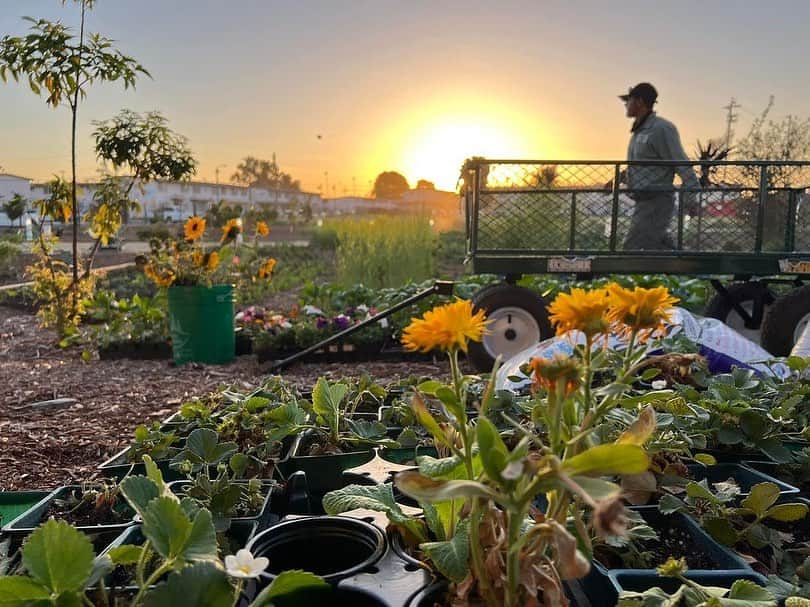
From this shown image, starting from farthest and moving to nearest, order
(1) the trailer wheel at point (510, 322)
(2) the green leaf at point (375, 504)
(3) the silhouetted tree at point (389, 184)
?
(3) the silhouetted tree at point (389, 184) < (1) the trailer wheel at point (510, 322) < (2) the green leaf at point (375, 504)

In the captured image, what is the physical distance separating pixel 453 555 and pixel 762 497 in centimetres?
64

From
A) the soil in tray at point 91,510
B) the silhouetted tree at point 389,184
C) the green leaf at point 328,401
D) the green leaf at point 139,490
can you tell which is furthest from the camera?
the silhouetted tree at point 389,184

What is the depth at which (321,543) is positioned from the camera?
100 centimetres

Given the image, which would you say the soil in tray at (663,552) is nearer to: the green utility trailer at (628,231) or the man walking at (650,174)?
the green utility trailer at (628,231)

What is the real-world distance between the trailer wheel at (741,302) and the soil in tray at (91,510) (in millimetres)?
4156

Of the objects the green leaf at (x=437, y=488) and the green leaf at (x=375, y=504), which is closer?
the green leaf at (x=437, y=488)

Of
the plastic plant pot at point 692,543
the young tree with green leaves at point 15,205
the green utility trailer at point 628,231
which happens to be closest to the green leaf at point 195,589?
the plastic plant pot at point 692,543

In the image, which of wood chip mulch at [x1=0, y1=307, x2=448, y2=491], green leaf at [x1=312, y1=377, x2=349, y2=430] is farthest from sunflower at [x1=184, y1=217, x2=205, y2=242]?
green leaf at [x1=312, y1=377, x2=349, y2=430]

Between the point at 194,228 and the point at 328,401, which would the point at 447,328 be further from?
the point at 194,228

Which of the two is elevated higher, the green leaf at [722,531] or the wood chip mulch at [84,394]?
the green leaf at [722,531]

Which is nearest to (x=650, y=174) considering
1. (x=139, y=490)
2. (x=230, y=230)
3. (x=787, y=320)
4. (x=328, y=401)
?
(x=787, y=320)

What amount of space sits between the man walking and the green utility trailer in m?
0.01

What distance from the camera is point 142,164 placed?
5840 millimetres

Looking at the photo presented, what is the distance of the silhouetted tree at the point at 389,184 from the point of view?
72.6m
